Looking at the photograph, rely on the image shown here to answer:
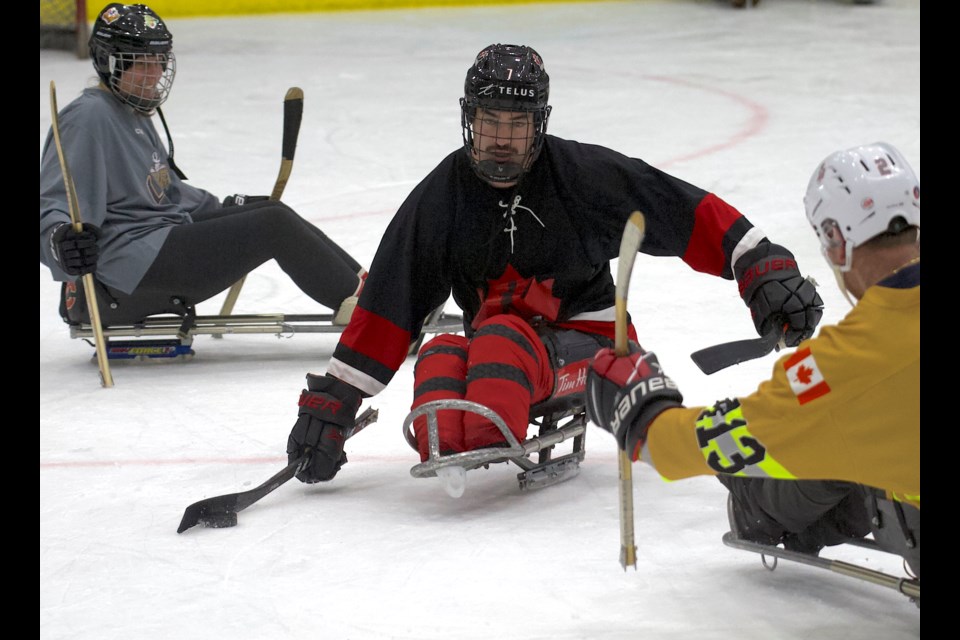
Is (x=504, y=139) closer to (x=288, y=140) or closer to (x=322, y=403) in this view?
(x=322, y=403)

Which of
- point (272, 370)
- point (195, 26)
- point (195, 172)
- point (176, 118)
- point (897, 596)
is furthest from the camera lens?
point (195, 26)

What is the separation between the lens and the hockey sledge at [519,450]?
291cm

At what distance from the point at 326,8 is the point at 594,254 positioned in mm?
8332

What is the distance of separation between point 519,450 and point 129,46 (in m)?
1.99

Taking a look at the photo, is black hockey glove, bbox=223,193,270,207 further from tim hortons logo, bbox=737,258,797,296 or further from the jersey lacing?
tim hortons logo, bbox=737,258,797,296

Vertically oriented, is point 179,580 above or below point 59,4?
below

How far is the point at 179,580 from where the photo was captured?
2.74 metres

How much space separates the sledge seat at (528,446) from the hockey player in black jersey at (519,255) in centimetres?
5

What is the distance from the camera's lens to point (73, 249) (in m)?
3.95

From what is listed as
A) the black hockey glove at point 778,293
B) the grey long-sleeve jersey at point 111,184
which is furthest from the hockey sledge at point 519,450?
the grey long-sleeve jersey at point 111,184

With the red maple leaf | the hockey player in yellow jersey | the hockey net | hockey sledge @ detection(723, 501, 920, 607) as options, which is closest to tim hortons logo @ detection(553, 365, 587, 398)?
the red maple leaf

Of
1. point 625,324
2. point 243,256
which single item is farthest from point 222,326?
point 625,324
